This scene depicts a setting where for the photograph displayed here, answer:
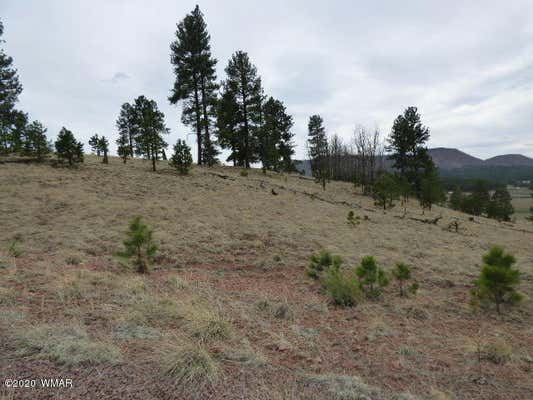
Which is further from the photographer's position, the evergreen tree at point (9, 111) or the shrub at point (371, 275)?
the evergreen tree at point (9, 111)

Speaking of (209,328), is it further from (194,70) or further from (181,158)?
(194,70)

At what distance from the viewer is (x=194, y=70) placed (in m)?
26.5

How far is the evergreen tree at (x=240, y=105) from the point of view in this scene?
28312 mm

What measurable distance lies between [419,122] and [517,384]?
36822mm

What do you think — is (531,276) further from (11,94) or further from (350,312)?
(11,94)

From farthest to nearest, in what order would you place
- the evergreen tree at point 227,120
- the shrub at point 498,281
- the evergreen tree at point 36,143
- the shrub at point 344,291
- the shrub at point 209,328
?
the evergreen tree at point 227,120, the evergreen tree at point 36,143, the shrub at point 344,291, the shrub at point 498,281, the shrub at point 209,328

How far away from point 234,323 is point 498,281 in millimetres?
5322

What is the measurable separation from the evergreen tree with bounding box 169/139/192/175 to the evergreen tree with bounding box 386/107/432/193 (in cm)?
2632

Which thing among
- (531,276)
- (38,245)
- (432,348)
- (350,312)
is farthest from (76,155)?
(531,276)

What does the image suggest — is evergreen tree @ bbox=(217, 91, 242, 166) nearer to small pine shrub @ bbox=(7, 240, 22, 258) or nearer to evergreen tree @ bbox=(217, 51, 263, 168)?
evergreen tree @ bbox=(217, 51, 263, 168)

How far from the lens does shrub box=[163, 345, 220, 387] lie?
8.52 feet

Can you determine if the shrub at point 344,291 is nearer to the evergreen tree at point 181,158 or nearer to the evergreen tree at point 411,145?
the evergreen tree at point 181,158

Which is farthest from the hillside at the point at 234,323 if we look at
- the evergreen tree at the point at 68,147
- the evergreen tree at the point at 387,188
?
the evergreen tree at the point at 387,188

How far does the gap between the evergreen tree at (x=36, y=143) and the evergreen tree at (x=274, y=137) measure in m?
18.4
